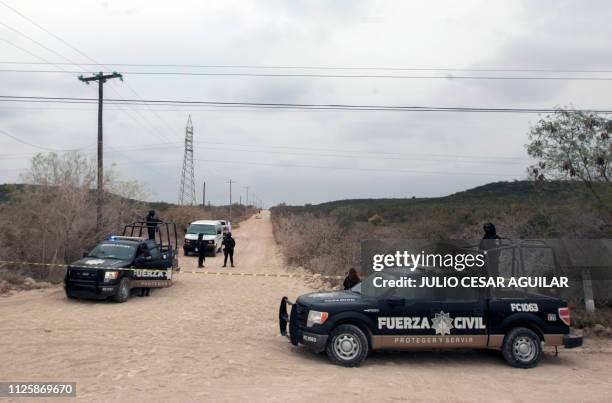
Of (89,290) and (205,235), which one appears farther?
(205,235)

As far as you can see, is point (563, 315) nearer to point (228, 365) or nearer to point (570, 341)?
point (570, 341)

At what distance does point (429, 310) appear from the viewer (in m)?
8.98

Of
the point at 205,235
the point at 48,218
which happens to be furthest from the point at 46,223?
the point at 205,235

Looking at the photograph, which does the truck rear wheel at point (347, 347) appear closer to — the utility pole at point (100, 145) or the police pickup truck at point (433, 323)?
the police pickup truck at point (433, 323)

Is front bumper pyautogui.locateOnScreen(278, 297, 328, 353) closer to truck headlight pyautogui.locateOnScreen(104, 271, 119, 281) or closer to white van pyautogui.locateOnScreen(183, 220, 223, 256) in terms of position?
truck headlight pyautogui.locateOnScreen(104, 271, 119, 281)

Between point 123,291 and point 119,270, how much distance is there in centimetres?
58

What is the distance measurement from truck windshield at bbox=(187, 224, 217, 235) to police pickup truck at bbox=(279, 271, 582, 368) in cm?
2181

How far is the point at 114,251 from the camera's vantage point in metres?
15.5

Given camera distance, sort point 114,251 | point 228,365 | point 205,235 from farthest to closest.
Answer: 1. point 205,235
2. point 114,251
3. point 228,365

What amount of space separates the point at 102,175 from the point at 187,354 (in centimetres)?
1547

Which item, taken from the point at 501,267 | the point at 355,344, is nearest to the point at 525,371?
the point at 501,267

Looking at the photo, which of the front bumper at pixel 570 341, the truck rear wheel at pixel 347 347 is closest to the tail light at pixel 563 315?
the front bumper at pixel 570 341

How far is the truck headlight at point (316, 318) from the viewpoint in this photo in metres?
8.80

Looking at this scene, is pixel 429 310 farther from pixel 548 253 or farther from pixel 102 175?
pixel 102 175
